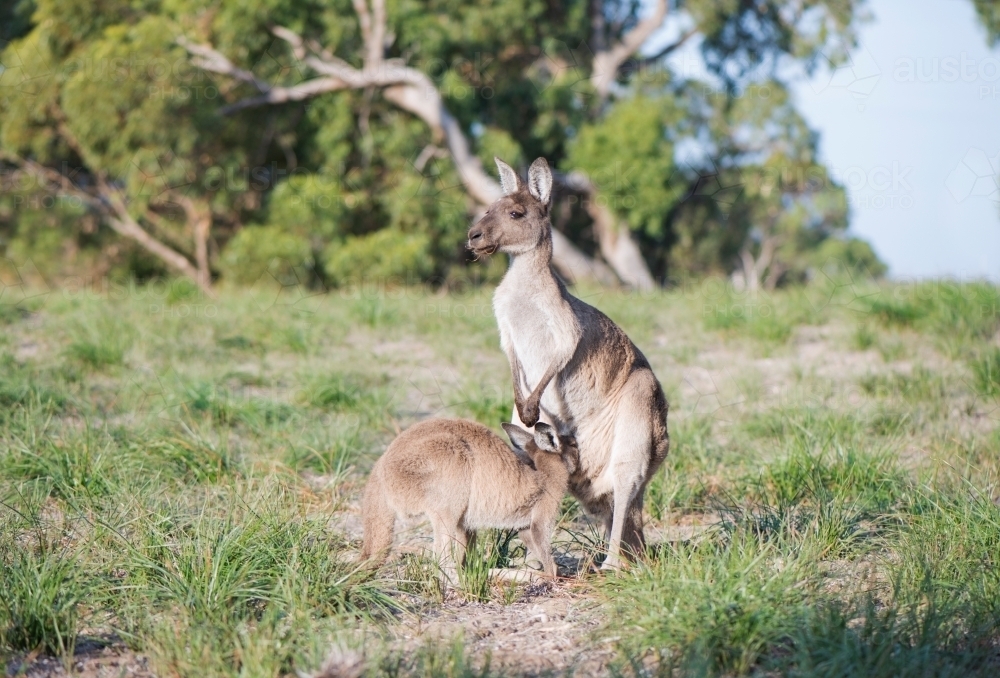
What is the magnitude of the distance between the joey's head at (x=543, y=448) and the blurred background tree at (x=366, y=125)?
400 inches

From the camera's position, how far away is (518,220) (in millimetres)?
4223

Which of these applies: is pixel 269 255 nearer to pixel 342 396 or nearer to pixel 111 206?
pixel 111 206

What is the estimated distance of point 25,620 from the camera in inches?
119

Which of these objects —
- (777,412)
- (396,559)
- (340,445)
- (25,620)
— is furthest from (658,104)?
(25,620)

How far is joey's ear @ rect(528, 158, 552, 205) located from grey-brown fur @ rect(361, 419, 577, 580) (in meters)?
1.02

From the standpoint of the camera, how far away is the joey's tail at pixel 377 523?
3646 millimetres

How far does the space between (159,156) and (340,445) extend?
10912mm

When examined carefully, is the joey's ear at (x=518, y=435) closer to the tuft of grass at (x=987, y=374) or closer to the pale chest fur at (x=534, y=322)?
the pale chest fur at (x=534, y=322)

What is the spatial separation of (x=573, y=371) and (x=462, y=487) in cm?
75

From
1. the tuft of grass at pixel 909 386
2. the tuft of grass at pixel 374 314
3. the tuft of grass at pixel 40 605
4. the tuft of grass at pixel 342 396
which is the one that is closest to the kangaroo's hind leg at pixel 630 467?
the tuft of grass at pixel 40 605

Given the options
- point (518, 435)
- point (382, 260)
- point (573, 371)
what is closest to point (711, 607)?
point (518, 435)

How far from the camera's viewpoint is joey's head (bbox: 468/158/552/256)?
4.16 meters

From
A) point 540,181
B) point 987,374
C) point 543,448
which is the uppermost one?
point 540,181

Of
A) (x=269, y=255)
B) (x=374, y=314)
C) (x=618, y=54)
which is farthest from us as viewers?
(x=618, y=54)
